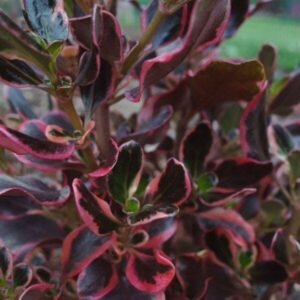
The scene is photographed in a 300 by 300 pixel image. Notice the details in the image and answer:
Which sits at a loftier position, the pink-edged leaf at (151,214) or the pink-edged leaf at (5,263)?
the pink-edged leaf at (151,214)

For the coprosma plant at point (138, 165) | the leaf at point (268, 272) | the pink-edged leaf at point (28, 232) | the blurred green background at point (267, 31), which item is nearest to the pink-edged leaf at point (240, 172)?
the coprosma plant at point (138, 165)

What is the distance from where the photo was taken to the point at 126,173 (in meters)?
0.54

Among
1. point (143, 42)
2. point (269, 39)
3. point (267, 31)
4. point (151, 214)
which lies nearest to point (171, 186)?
point (151, 214)

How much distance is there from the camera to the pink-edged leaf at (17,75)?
20.0 inches

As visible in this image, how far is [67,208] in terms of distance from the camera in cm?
66

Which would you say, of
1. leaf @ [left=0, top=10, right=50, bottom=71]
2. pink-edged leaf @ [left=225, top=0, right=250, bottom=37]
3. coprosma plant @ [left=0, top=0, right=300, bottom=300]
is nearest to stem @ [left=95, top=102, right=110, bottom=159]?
coprosma plant @ [left=0, top=0, right=300, bottom=300]

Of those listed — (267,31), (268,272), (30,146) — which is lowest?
(267,31)

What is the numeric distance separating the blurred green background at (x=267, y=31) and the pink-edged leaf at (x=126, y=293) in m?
2.24

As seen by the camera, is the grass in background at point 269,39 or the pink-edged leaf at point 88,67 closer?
the pink-edged leaf at point 88,67

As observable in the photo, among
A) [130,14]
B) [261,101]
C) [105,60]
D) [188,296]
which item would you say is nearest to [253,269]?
[188,296]

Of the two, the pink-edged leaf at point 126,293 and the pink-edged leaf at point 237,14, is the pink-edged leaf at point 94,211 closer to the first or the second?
the pink-edged leaf at point 126,293

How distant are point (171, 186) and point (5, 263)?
0.62ft

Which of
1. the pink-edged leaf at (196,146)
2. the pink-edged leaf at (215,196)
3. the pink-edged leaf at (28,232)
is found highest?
the pink-edged leaf at (196,146)

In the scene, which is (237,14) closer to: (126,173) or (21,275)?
(126,173)
